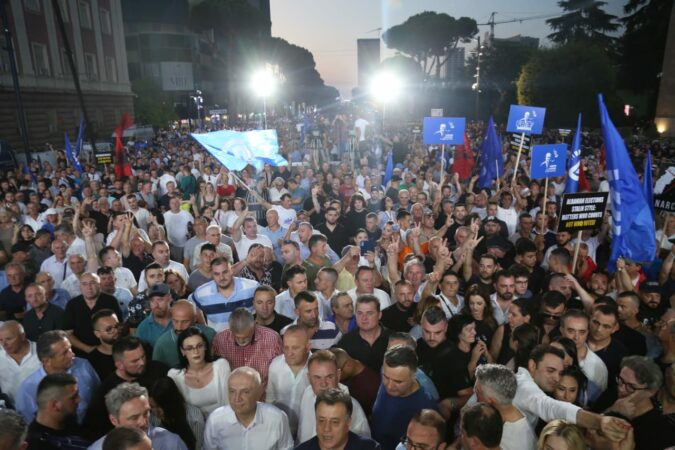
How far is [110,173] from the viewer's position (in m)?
15.6

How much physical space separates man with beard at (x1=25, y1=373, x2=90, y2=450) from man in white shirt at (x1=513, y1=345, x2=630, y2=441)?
9.68ft

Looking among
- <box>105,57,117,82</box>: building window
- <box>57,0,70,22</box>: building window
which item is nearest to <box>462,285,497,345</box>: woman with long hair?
<box>57,0,70,22</box>: building window

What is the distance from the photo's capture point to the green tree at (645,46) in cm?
3894

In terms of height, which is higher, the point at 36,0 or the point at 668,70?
the point at 36,0

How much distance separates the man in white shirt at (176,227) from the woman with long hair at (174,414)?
534cm

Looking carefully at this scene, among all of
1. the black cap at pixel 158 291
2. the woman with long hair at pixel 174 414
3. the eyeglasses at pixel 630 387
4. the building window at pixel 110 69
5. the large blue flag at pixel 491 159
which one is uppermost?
the building window at pixel 110 69

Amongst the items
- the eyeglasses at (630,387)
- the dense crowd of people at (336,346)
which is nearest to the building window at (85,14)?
the dense crowd of people at (336,346)

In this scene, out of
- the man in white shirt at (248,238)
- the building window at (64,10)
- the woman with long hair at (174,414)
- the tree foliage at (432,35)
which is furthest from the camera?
the tree foliage at (432,35)

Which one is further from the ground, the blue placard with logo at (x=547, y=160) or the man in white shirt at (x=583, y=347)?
the blue placard with logo at (x=547, y=160)

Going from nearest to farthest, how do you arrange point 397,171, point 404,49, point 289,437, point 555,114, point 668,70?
point 289,437 → point 397,171 → point 668,70 → point 555,114 → point 404,49

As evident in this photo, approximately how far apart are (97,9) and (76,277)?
38342 mm

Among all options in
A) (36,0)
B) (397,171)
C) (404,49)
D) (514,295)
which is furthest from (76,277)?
(404,49)

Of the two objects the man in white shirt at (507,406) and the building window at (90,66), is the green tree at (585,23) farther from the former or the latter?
the man in white shirt at (507,406)

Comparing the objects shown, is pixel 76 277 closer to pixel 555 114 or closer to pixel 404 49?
pixel 555 114
